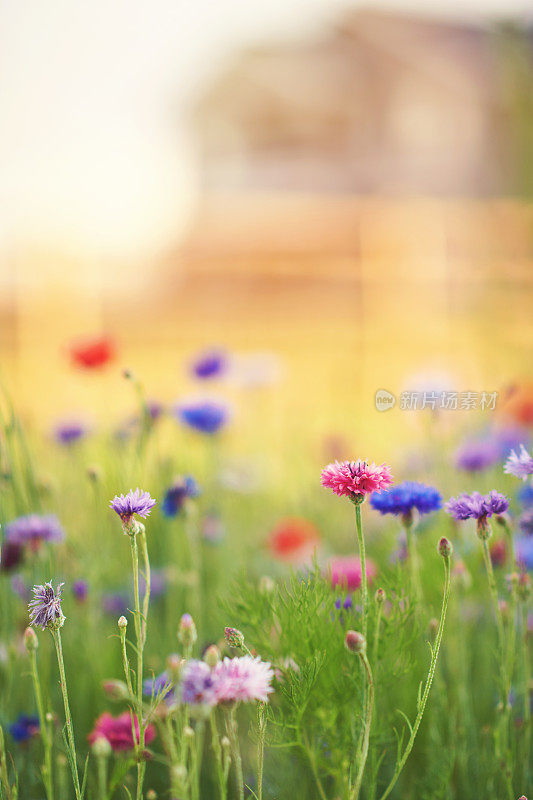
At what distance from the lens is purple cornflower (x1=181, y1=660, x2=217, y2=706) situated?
1.32 ft

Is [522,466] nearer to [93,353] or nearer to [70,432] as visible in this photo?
[93,353]

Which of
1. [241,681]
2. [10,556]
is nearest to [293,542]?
[10,556]

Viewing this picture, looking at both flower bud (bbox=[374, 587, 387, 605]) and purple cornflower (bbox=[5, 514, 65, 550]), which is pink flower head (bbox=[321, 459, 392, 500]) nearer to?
flower bud (bbox=[374, 587, 387, 605])

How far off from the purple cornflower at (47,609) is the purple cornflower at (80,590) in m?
0.36

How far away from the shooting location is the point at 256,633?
618 millimetres

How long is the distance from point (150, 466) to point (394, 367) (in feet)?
11.8

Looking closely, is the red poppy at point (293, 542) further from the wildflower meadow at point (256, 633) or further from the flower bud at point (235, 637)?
the flower bud at point (235, 637)

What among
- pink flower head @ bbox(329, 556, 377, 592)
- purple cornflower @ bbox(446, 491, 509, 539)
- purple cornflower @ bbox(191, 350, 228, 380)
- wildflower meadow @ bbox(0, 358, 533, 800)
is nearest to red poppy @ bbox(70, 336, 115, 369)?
wildflower meadow @ bbox(0, 358, 533, 800)

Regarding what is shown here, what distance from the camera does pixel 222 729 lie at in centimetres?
81

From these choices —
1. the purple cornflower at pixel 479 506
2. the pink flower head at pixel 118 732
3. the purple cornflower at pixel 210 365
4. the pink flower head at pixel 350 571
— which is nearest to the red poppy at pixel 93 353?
the purple cornflower at pixel 210 365

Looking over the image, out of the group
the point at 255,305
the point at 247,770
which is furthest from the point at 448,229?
the point at 247,770

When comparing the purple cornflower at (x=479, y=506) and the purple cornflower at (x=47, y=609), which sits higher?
the purple cornflower at (x=479, y=506)

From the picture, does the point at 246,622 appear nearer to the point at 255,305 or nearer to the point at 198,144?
the point at 255,305

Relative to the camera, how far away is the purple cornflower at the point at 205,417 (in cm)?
117
